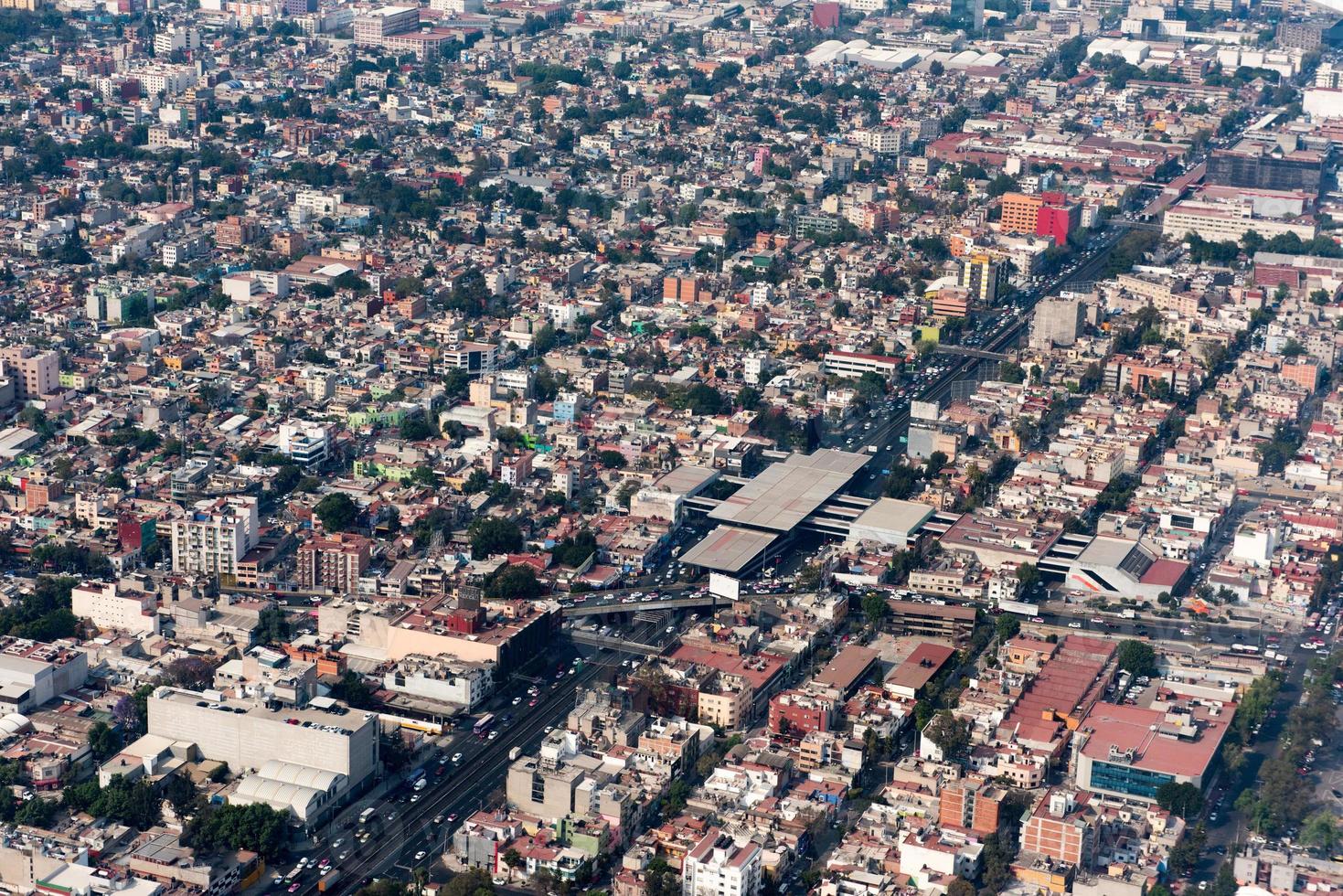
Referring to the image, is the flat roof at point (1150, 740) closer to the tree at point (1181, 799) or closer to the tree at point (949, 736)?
the tree at point (1181, 799)

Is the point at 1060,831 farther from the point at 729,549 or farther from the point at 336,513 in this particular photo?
the point at 336,513

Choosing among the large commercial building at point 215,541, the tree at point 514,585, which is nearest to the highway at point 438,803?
the tree at point 514,585

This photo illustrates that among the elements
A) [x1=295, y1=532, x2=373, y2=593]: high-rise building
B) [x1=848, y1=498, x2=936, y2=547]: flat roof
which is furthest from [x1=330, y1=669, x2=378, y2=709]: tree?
[x1=848, y1=498, x2=936, y2=547]: flat roof

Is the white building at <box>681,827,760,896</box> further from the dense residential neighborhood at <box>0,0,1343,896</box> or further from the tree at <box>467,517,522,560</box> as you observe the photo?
the tree at <box>467,517,522,560</box>

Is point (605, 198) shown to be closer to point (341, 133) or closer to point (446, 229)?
point (446, 229)

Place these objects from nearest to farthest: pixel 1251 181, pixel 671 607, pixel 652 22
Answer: pixel 671 607 → pixel 1251 181 → pixel 652 22

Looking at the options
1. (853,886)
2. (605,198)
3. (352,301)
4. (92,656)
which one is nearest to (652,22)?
(605,198)

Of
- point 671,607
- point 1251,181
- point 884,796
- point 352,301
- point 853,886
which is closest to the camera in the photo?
point 853,886
